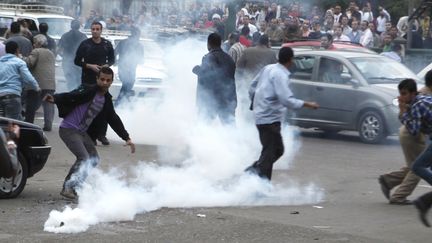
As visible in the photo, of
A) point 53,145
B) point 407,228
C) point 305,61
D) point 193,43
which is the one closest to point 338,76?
point 305,61

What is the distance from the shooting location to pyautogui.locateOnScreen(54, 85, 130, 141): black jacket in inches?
399

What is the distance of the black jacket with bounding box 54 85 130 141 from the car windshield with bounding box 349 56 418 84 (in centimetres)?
758

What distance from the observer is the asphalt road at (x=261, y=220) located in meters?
8.49

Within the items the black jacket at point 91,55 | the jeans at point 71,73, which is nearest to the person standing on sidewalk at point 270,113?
the black jacket at point 91,55

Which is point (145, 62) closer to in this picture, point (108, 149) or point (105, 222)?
point (108, 149)

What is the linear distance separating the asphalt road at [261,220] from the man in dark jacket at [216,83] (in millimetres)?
1476

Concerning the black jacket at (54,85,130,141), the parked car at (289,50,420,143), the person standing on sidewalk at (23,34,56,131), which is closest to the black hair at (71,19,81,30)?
the person standing on sidewalk at (23,34,56,131)

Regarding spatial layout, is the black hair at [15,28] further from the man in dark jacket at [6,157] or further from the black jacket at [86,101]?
the man in dark jacket at [6,157]

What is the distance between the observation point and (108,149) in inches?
581

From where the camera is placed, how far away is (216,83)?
1383 cm

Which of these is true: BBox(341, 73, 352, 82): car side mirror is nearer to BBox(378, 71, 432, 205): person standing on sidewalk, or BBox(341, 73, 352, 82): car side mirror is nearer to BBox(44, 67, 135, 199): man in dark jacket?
BBox(378, 71, 432, 205): person standing on sidewalk

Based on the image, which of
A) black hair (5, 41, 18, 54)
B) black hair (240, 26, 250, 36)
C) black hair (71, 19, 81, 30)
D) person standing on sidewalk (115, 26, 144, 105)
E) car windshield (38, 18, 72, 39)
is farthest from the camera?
car windshield (38, 18, 72, 39)

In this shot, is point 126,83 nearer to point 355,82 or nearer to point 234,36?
point 234,36

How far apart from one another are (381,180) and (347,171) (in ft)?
8.38
